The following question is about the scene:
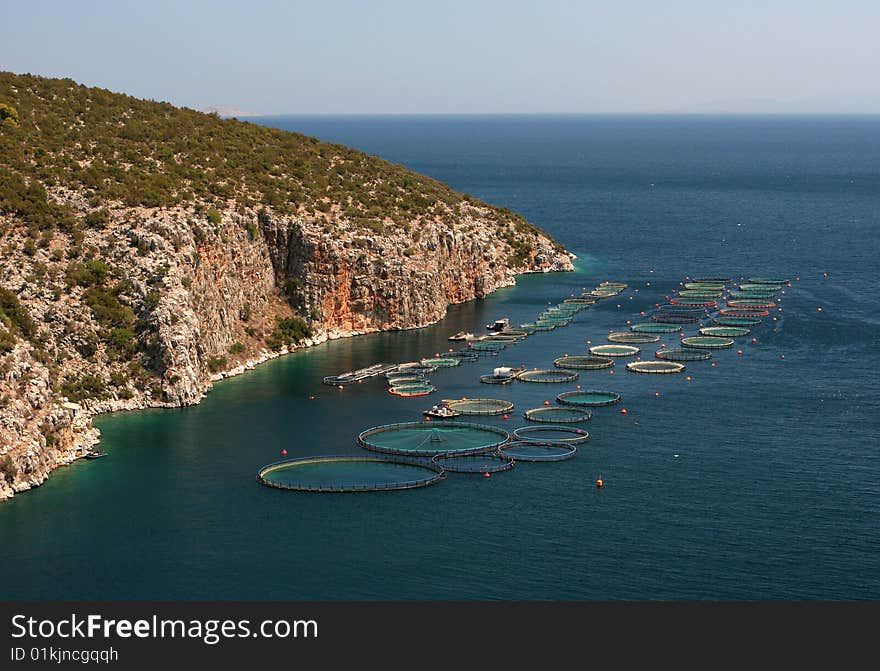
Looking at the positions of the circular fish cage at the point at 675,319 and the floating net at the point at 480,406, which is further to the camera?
the circular fish cage at the point at 675,319

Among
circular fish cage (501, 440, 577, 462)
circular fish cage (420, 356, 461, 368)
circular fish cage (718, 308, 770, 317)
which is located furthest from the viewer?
circular fish cage (718, 308, 770, 317)

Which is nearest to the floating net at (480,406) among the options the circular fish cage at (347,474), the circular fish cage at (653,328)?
the circular fish cage at (347,474)

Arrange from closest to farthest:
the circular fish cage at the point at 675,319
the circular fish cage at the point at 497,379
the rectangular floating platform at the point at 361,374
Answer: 1. the circular fish cage at the point at 497,379
2. the rectangular floating platform at the point at 361,374
3. the circular fish cage at the point at 675,319

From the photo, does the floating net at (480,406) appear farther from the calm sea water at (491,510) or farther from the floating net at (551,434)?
the floating net at (551,434)

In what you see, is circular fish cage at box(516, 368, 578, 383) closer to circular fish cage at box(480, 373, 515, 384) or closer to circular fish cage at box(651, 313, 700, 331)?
circular fish cage at box(480, 373, 515, 384)

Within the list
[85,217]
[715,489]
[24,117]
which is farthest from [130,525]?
[24,117]

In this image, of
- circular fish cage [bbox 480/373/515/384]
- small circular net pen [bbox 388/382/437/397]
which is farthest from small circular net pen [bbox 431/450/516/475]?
circular fish cage [bbox 480/373/515/384]
